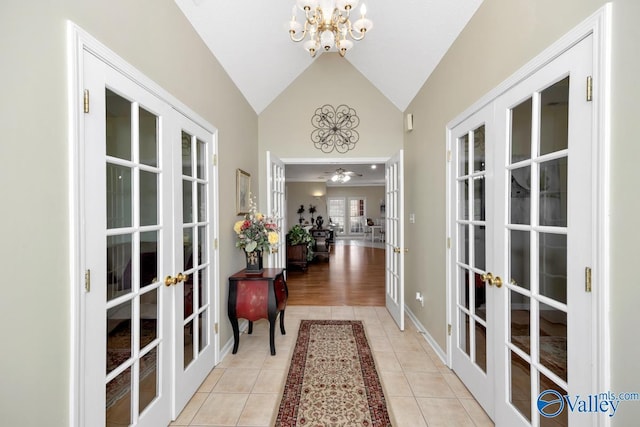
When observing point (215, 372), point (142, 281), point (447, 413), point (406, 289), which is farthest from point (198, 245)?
point (406, 289)

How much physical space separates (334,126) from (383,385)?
3136 mm

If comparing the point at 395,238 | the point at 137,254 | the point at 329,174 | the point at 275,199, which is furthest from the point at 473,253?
the point at 329,174

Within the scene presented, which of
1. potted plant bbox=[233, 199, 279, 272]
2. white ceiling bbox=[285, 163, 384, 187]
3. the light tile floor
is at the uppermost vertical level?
white ceiling bbox=[285, 163, 384, 187]

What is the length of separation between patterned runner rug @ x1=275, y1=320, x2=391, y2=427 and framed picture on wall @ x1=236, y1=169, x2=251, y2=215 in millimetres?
1543

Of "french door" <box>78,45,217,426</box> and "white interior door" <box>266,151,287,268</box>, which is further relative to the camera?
"white interior door" <box>266,151,287,268</box>

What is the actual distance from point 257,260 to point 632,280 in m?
2.63

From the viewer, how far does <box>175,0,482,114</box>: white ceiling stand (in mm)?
2289

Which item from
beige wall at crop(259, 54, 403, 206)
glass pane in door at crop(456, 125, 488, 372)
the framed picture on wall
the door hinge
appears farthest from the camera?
beige wall at crop(259, 54, 403, 206)

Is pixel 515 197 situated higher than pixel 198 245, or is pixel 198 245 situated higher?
pixel 515 197

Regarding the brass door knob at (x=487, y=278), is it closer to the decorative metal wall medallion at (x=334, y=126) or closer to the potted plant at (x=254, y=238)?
the potted plant at (x=254, y=238)

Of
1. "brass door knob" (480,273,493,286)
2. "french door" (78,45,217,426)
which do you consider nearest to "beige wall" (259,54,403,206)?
"french door" (78,45,217,426)

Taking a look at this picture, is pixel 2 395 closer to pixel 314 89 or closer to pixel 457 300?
pixel 457 300

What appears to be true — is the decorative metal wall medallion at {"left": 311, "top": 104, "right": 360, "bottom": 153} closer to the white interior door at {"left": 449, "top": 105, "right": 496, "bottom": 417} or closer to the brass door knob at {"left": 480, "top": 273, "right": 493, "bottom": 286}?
the white interior door at {"left": 449, "top": 105, "right": 496, "bottom": 417}

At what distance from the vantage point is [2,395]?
946mm
